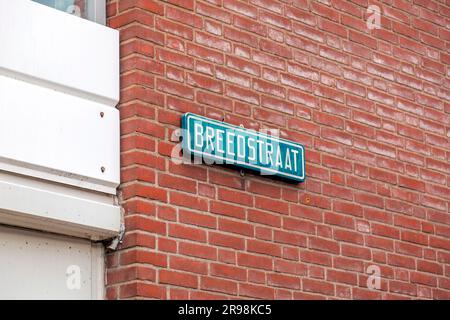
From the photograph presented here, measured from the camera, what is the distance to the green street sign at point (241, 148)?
Result: 562cm

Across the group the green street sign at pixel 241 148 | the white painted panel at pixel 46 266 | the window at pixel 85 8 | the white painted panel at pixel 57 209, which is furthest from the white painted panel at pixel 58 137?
the window at pixel 85 8

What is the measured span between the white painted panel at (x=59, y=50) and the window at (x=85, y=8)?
0.14 m

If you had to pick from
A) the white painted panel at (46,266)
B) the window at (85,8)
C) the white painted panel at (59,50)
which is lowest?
the white painted panel at (46,266)

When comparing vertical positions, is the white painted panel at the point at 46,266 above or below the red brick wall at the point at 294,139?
below

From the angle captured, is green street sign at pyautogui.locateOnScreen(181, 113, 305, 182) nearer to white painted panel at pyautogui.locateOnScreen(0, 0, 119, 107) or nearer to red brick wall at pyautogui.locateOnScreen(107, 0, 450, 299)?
red brick wall at pyautogui.locateOnScreen(107, 0, 450, 299)

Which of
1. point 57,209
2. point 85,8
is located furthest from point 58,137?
point 85,8

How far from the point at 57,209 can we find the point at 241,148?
112 cm

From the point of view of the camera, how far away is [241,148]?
5.82 metres

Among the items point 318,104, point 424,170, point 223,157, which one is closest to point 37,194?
point 223,157

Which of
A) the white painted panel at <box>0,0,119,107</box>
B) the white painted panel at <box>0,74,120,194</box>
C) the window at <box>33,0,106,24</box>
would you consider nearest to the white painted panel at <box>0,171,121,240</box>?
the white painted panel at <box>0,74,120,194</box>

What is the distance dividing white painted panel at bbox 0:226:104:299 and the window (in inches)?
45.5

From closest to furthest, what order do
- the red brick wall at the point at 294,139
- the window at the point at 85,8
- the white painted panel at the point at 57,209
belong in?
the white painted panel at the point at 57,209 < the red brick wall at the point at 294,139 < the window at the point at 85,8

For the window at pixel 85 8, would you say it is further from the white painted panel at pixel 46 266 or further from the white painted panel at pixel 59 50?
the white painted panel at pixel 46 266
